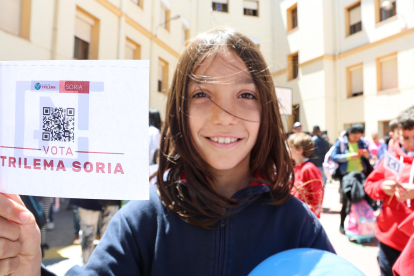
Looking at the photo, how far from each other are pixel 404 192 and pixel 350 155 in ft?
7.87

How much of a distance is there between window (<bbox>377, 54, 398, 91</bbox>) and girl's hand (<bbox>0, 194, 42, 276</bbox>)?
6.24m

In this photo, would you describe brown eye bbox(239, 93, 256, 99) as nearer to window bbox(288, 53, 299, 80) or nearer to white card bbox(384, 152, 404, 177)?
window bbox(288, 53, 299, 80)

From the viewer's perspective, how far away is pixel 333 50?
15.1 ft

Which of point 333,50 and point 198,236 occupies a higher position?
point 333,50

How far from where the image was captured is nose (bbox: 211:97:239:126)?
2.96 feet

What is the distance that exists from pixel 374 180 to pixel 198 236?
2.18 metres

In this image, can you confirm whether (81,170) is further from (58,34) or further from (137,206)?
(58,34)

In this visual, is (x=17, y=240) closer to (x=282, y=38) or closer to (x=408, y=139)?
(x=282, y=38)

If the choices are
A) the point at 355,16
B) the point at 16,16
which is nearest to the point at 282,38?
the point at 355,16

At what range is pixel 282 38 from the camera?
1.90 metres

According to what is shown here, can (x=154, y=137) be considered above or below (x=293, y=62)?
below

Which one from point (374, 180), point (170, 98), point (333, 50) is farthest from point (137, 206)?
point (333, 50)

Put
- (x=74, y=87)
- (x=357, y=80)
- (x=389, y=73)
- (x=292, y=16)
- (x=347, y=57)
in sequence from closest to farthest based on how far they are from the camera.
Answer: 1. (x=74, y=87)
2. (x=292, y=16)
3. (x=347, y=57)
4. (x=389, y=73)
5. (x=357, y=80)

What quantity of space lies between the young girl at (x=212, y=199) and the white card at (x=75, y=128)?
0.79ft
